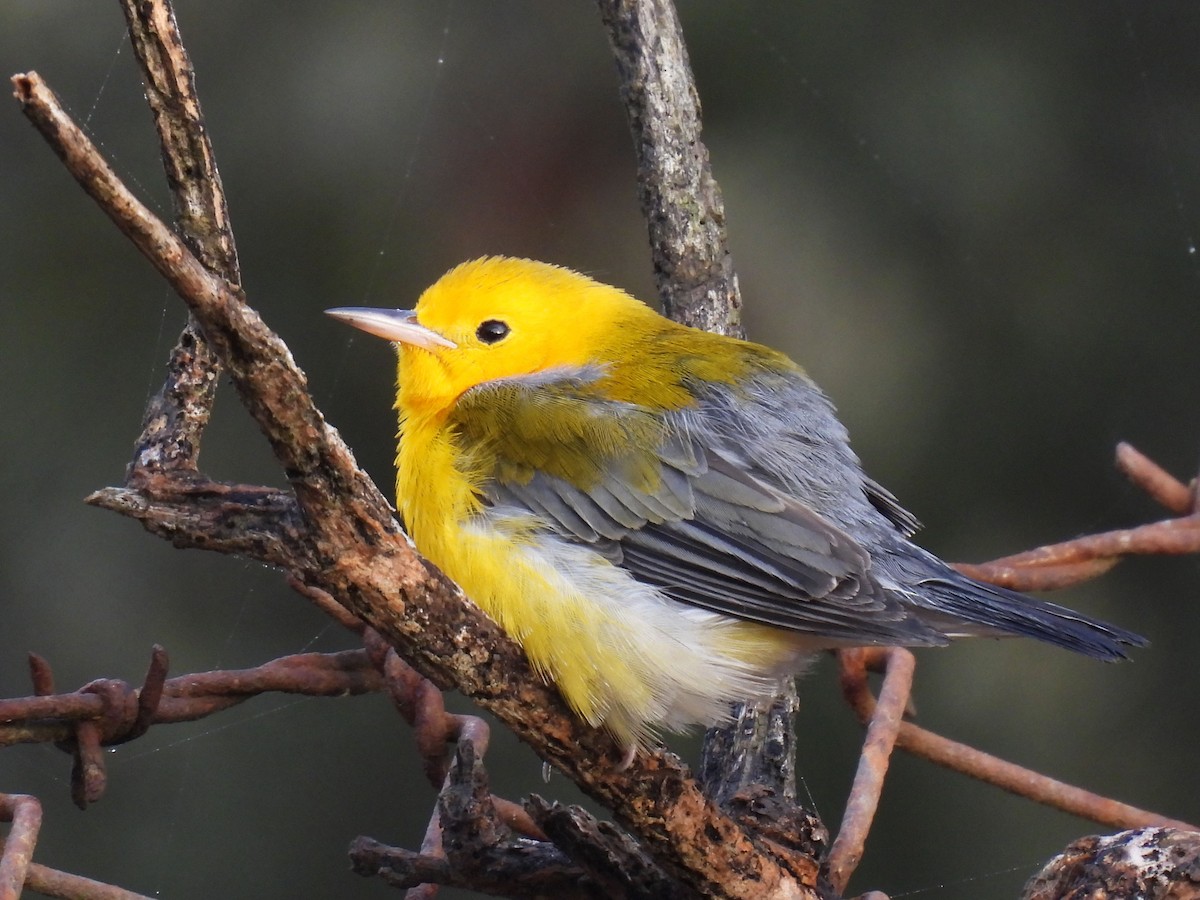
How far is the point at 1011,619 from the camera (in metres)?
2.44

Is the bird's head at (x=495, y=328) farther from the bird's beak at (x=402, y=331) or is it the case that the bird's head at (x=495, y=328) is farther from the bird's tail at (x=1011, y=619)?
the bird's tail at (x=1011, y=619)

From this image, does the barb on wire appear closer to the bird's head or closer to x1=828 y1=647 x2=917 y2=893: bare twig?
x1=828 y1=647 x2=917 y2=893: bare twig

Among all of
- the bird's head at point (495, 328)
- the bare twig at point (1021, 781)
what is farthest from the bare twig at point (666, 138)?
the bare twig at point (1021, 781)

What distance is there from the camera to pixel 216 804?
190 inches

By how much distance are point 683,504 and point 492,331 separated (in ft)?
2.60

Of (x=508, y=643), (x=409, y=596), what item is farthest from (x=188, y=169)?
(x=508, y=643)

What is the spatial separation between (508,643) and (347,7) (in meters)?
3.69

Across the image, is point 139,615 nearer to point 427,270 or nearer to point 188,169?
point 427,270

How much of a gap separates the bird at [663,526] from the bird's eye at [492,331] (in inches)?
0.9

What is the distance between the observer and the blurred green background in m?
4.88

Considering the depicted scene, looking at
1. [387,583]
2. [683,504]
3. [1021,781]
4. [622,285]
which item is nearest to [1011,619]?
[1021,781]

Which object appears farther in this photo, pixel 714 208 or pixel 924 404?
pixel 924 404

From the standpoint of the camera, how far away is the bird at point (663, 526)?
246 cm

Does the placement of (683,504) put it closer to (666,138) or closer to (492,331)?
(492,331)
